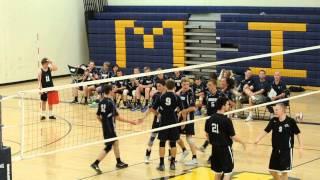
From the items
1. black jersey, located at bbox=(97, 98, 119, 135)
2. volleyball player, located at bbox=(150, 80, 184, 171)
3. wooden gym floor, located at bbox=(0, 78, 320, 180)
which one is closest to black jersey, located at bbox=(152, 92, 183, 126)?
volleyball player, located at bbox=(150, 80, 184, 171)

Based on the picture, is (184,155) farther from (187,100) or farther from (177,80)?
(177,80)

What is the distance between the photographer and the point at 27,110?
22.7 meters

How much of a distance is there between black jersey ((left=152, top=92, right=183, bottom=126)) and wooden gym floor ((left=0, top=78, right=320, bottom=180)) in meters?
1.09

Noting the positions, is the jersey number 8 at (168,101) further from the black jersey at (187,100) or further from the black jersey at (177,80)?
the black jersey at (177,80)

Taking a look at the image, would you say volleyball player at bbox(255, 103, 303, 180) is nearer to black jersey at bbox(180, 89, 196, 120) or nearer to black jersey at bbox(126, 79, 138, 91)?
black jersey at bbox(180, 89, 196, 120)

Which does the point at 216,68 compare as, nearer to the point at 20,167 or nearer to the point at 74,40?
the point at 74,40

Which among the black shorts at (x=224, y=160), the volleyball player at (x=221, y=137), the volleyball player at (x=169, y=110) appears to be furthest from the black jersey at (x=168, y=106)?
the black shorts at (x=224, y=160)

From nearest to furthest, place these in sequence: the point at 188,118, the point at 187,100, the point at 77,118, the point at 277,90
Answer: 1. the point at 187,100
2. the point at 188,118
3. the point at 277,90
4. the point at 77,118

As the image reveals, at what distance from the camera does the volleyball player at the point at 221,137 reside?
36.8 feet

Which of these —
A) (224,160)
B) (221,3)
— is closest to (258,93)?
(224,160)

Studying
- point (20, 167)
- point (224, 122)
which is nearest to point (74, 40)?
point (20, 167)

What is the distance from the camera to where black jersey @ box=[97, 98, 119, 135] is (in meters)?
13.8

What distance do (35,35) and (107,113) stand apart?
16506mm

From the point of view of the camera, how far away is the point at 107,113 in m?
13.8
